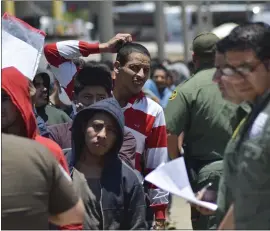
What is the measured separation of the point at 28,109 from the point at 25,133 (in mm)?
105

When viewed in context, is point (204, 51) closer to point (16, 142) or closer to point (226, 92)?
point (226, 92)

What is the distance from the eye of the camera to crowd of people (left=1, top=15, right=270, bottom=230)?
12.5ft

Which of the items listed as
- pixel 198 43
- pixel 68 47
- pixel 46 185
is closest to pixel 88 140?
pixel 46 185

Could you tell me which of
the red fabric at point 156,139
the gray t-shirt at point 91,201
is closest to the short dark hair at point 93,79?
the red fabric at point 156,139

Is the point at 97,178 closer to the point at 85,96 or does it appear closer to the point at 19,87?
the point at 19,87

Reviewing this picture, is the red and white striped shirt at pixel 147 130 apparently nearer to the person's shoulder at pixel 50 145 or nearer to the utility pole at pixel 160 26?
the person's shoulder at pixel 50 145

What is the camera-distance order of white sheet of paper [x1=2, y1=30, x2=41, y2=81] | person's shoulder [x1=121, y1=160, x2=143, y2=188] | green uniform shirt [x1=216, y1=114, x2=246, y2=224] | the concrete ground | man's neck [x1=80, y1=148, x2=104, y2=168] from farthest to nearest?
1. the concrete ground
2. white sheet of paper [x1=2, y1=30, x2=41, y2=81]
3. man's neck [x1=80, y1=148, x2=104, y2=168]
4. person's shoulder [x1=121, y1=160, x2=143, y2=188]
5. green uniform shirt [x1=216, y1=114, x2=246, y2=224]

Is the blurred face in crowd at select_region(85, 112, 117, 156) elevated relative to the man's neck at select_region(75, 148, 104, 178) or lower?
elevated

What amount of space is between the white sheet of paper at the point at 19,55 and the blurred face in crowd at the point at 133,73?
858 millimetres

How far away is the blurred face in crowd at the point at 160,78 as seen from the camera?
1368 centimetres

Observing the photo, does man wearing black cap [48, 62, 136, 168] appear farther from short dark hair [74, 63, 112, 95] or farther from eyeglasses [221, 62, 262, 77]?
eyeglasses [221, 62, 262, 77]

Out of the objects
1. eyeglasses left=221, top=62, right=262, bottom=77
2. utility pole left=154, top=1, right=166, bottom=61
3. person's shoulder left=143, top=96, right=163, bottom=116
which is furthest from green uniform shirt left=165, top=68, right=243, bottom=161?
utility pole left=154, top=1, right=166, bottom=61

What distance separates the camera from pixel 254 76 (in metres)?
3.99

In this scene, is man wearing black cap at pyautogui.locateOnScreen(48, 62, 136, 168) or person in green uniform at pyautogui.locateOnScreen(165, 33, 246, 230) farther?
person in green uniform at pyautogui.locateOnScreen(165, 33, 246, 230)
